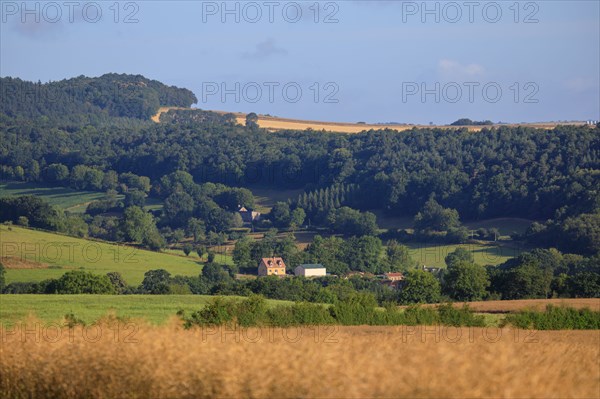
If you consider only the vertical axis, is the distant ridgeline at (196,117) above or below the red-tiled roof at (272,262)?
above

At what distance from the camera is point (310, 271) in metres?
70.2

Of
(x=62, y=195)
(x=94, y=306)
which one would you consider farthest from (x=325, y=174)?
(x=94, y=306)

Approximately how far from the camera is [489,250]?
249ft

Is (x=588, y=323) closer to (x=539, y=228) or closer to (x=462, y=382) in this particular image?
(x=462, y=382)

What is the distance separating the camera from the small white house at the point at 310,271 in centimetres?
6991

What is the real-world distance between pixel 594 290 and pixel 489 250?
33.1 m

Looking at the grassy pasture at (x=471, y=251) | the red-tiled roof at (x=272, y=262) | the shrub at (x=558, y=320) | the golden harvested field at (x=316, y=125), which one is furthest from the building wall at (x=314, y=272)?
the golden harvested field at (x=316, y=125)

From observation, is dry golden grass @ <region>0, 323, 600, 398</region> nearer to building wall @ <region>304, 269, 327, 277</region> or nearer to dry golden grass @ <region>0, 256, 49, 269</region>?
dry golden grass @ <region>0, 256, 49, 269</region>

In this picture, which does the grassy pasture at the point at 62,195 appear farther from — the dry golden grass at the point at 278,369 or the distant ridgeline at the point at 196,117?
the dry golden grass at the point at 278,369

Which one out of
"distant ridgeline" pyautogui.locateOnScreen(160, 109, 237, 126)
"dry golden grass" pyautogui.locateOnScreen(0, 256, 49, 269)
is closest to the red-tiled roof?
"dry golden grass" pyautogui.locateOnScreen(0, 256, 49, 269)

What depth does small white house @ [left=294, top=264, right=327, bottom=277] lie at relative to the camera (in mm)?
69912

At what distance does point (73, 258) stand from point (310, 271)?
1813 cm

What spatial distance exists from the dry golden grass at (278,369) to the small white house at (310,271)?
5438cm

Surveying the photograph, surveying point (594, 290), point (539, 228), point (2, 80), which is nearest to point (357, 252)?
point (539, 228)
